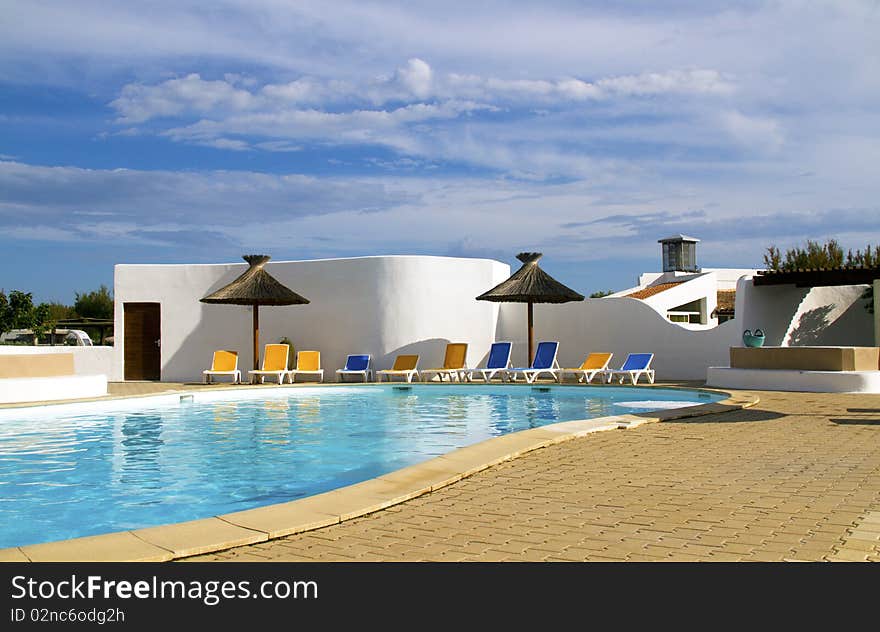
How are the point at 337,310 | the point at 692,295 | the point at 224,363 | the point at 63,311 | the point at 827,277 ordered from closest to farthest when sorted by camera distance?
the point at 827,277 < the point at 224,363 < the point at 337,310 < the point at 692,295 < the point at 63,311

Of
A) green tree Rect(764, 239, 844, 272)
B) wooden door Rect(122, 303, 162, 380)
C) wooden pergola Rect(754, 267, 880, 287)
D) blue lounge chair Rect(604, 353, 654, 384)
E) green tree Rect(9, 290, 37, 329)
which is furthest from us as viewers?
green tree Rect(9, 290, 37, 329)

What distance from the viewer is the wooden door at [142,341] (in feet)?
63.3

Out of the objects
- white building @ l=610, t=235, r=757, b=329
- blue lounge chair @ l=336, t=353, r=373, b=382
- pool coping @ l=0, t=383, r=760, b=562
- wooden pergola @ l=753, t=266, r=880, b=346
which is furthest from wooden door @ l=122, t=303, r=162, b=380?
pool coping @ l=0, t=383, r=760, b=562

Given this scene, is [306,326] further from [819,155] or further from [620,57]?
[819,155]

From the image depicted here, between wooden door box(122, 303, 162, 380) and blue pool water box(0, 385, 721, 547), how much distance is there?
239 inches

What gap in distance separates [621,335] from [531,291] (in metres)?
2.42

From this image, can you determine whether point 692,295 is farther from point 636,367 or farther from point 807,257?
point 636,367

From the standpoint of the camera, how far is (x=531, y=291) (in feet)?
54.7

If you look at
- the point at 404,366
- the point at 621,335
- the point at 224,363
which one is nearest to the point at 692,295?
the point at 621,335

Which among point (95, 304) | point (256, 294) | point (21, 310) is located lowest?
A: point (256, 294)

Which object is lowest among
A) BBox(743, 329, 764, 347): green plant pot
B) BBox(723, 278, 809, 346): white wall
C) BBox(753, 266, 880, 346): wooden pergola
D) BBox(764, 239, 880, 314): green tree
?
BBox(743, 329, 764, 347): green plant pot

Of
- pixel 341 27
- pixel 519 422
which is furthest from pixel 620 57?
pixel 519 422

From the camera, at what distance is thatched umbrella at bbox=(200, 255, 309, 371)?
659 inches

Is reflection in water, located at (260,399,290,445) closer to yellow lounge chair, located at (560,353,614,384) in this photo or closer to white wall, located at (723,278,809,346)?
yellow lounge chair, located at (560,353,614,384)
